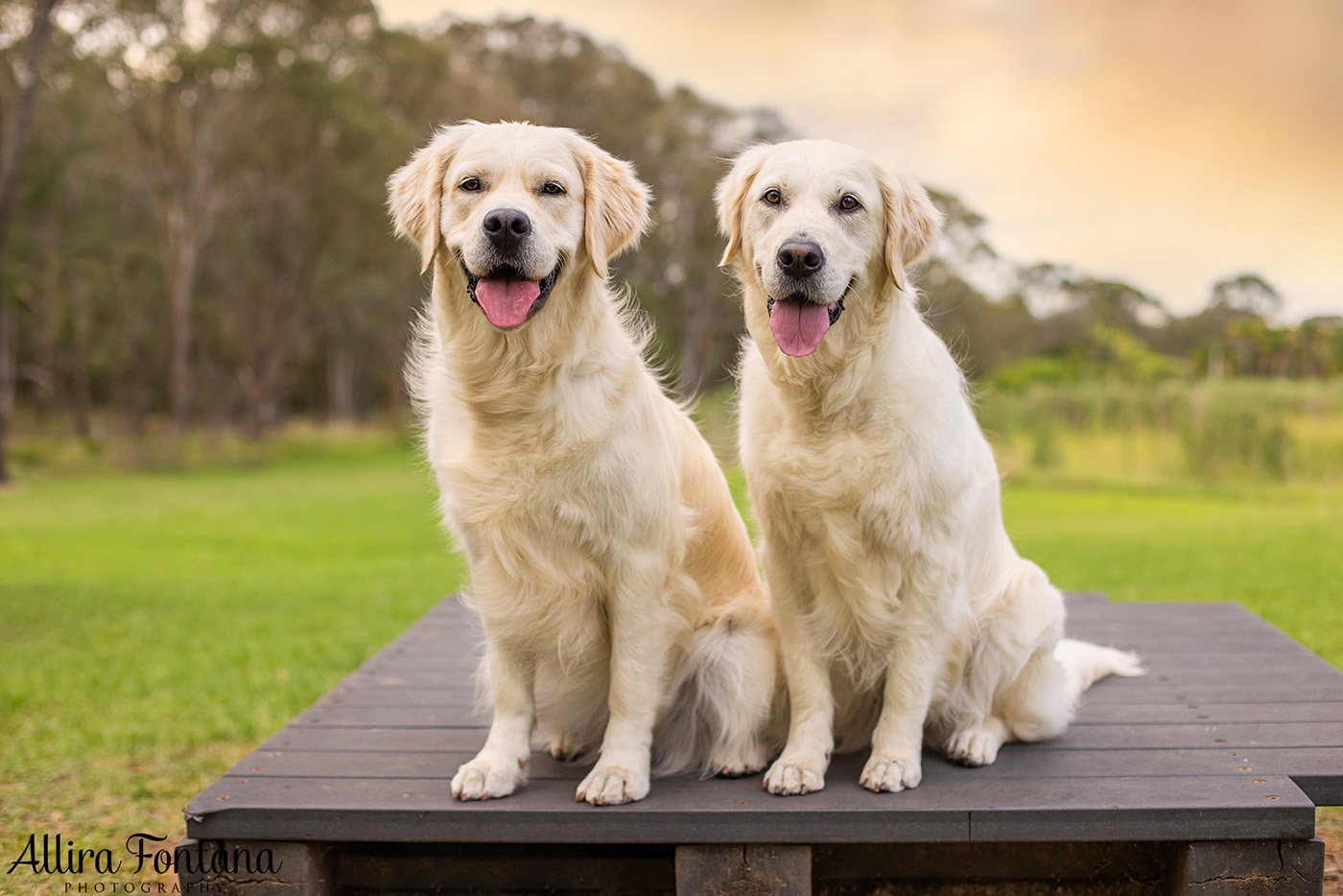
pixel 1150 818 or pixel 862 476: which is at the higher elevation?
pixel 862 476

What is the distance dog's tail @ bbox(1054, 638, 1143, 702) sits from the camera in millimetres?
3445

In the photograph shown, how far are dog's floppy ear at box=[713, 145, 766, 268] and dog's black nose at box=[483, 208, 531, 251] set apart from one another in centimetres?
54

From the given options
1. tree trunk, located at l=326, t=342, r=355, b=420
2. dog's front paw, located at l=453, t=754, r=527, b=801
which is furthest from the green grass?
tree trunk, located at l=326, t=342, r=355, b=420

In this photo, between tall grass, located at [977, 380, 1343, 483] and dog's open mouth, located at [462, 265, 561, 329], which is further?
tall grass, located at [977, 380, 1343, 483]

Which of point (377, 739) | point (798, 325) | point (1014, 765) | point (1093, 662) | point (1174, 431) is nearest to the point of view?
point (798, 325)

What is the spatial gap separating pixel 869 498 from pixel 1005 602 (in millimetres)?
582

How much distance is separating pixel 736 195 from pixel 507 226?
0.63 m

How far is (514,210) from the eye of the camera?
2473 mm

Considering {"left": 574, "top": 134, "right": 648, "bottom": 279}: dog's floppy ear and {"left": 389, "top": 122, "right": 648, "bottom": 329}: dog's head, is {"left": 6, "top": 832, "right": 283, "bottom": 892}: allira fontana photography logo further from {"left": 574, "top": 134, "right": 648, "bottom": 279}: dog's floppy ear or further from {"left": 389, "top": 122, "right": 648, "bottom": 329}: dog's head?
{"left": 574, "top": 134, "right": 648, "bottom": 279}: dog's floppy ear

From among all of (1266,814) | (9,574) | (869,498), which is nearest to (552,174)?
(869,498)

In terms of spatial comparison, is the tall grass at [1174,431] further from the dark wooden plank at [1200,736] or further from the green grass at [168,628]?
the dark wooden plank at [1200,736]

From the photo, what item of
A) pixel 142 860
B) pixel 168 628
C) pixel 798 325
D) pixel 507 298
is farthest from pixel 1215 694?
pixel 168 628

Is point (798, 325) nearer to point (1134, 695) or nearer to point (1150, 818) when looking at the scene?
point (1150, 818)

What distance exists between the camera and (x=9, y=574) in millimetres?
8117
